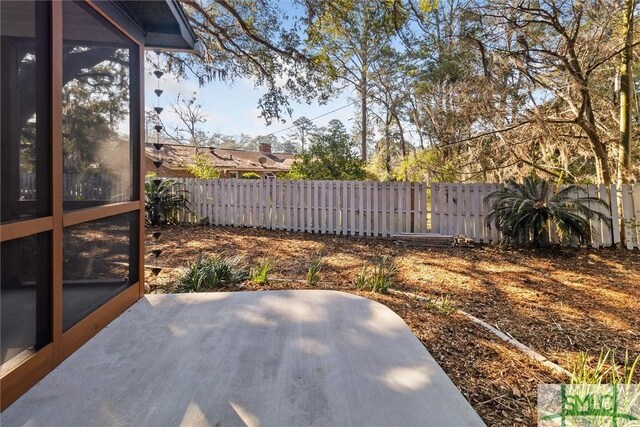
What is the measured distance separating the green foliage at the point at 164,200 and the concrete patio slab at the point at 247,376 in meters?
6.30

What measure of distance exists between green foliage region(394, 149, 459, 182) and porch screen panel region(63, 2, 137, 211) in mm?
7846

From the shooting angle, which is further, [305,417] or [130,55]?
[130,55]

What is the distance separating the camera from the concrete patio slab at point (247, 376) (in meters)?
1.59

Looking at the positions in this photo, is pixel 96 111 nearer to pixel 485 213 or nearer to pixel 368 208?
pixel 368 208

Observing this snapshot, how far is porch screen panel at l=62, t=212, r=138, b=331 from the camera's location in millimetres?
2080

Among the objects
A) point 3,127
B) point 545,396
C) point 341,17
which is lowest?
point 545,396

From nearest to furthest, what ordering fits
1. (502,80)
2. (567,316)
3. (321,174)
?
1. (567,316)
2. (502,80)
3. (321,174)

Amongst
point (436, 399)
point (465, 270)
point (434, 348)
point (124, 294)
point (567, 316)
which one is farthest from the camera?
point (465, 270)

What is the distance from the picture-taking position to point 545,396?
195 centimetres

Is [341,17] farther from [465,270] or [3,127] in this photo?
[3,127]

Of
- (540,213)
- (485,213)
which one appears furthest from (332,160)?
(540,213)

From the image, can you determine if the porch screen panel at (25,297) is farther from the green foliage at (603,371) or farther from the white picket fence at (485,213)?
the white picket fence at (485,213)

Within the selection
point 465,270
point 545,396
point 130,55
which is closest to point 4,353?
point 130,55

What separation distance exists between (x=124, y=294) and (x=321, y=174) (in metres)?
6.72
